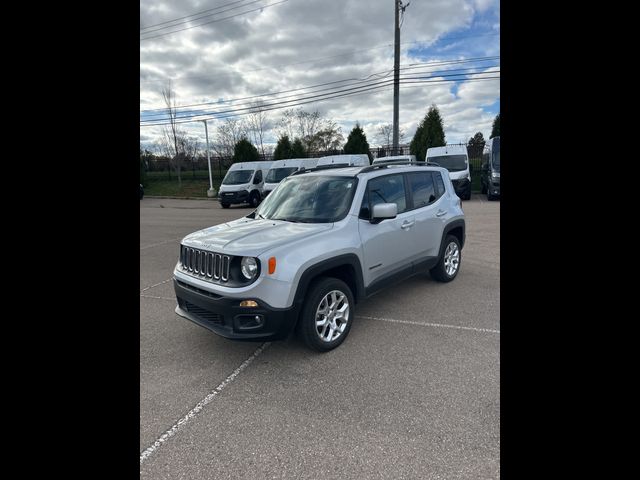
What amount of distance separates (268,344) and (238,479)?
68.2 inches

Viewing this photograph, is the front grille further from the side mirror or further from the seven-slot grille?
the side mirror

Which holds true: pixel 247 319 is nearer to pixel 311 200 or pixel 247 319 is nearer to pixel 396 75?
pixel 311 200

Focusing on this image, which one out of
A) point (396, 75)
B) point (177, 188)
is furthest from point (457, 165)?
point (177, 188)

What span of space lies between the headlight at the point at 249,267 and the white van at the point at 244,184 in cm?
1586

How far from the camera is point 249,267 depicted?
3156 mm

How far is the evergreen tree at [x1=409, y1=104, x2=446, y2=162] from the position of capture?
2902 cm

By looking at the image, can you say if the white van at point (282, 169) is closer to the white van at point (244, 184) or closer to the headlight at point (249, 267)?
the white van at point (244, 184)

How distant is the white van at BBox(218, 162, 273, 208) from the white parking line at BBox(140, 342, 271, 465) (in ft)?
51.1

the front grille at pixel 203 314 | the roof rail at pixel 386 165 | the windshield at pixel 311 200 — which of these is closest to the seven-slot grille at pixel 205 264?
the front grille at pixel 203 314

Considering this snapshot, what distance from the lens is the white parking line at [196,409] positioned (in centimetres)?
242
